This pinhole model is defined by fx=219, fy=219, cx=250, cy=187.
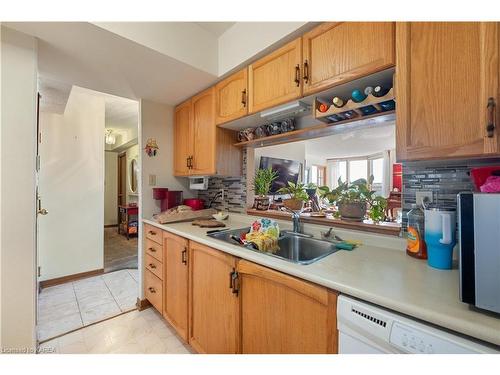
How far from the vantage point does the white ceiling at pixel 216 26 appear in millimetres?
1640

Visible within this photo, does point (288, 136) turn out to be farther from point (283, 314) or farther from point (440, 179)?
point (283, 314)

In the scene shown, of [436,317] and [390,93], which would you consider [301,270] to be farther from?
[390,93]

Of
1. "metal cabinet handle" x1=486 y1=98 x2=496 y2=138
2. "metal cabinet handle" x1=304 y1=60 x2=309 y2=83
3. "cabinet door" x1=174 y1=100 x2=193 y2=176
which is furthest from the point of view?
"cabinet door" x1=174 y1=100 x2=193 y2=176

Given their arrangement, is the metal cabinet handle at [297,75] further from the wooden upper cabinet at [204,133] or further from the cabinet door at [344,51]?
the wooden upper cabinet at [204,133]

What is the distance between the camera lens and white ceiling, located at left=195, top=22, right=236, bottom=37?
1640 mm

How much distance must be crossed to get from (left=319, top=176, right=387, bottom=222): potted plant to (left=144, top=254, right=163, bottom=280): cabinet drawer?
1.54m

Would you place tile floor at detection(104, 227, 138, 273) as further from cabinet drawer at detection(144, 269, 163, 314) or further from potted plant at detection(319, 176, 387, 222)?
potted plant at detection(319, 176, 387, 222)

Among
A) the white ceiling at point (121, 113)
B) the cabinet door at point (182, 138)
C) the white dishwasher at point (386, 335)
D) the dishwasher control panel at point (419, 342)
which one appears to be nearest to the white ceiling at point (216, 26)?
the cabinet door at point (182, 138)

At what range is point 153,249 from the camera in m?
2.02

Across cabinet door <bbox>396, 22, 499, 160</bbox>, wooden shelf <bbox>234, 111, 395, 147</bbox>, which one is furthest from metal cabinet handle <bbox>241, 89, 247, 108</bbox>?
cabinet door <bbox>396, 22, 499, 160</bbox>

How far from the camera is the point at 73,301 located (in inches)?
88.6

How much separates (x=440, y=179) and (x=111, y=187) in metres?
7.05

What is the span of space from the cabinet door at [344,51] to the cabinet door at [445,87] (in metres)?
0.09
